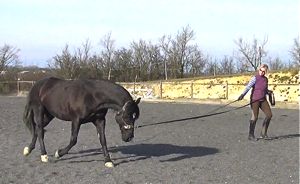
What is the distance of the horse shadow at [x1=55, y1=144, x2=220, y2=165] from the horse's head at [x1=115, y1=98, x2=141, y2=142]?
29.9 inches

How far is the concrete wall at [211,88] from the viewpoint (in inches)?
1479

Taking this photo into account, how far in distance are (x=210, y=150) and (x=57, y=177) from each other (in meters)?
4.12

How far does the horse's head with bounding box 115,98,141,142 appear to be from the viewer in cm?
848

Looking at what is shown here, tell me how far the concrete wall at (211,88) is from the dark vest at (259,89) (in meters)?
24.1

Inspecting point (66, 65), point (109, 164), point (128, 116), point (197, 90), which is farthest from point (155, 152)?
point (66, 65)

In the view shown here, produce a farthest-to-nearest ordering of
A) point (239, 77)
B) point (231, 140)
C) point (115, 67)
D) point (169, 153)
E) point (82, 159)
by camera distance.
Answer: point (115, 67), point (239, 77), point (231, 140), point (169, 153), point (82, 159)

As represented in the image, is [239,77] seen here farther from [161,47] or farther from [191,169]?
[191,169]

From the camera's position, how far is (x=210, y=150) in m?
10.8

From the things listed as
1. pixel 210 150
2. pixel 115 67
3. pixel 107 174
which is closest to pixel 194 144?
pixel 210 150

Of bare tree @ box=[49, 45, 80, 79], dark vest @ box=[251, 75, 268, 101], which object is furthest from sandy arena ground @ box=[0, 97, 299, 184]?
bare tree @ box=[49, 45, 80, 79]

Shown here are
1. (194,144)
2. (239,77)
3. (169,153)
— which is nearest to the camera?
(169,153)

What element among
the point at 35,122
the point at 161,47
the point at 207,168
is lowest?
the point at 207,168

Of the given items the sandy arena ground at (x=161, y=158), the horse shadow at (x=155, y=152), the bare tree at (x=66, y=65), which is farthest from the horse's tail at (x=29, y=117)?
the bare tree at (x=66, y=65)

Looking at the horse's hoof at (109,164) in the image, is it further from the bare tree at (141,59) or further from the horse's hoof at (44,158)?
the bare tree at (141,59)
